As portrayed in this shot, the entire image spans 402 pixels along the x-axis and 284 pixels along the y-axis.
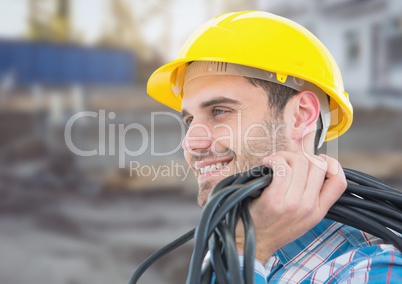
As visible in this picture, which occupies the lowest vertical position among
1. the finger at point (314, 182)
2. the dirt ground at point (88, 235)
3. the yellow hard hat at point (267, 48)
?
the dirt ground at point (88, 235)

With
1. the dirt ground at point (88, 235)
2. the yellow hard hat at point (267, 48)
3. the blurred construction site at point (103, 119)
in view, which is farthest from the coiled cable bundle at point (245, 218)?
the dirt ground at point (88, 235)

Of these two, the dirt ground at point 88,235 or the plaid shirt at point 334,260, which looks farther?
the dirt ground at point 88,235

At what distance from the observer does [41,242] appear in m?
5.41

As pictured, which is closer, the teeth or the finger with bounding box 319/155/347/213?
the finger with bounding box 319/155/347/213

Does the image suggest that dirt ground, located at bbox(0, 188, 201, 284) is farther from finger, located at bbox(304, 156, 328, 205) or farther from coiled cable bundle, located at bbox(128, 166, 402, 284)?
finger, located at bbox(304, 156, 328, 205)

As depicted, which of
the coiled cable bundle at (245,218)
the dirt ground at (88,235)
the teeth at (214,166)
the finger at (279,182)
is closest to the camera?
the coiled cable bundle at (245,218)

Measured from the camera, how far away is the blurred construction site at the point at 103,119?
530 centimetres

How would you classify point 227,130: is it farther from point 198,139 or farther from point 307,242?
point 307,242

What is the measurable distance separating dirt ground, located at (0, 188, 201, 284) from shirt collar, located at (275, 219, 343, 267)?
14.1ft

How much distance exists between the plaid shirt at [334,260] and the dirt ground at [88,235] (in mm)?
4297

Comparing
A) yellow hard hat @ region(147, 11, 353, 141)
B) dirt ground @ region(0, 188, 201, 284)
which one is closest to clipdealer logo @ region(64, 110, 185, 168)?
dirt ground @ region(0, 188, 201, 284)

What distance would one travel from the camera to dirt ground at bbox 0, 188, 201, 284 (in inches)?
207

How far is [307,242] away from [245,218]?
1.00 ft

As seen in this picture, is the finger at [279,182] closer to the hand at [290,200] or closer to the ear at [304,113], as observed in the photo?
the hand at [290,200]
